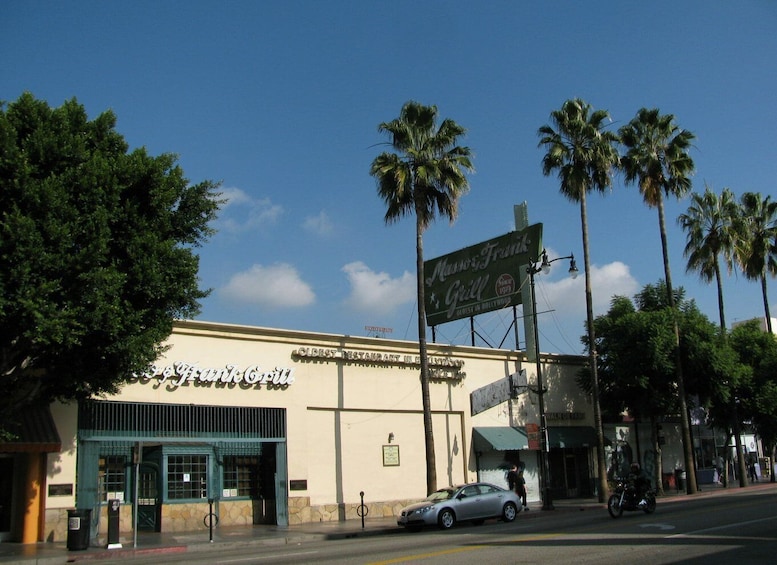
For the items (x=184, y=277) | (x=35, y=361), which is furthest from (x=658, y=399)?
(x=35, y=361)

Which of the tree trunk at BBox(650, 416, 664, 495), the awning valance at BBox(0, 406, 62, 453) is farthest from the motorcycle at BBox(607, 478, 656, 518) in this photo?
the awning valance at BBox(0, 406, 62, 453)

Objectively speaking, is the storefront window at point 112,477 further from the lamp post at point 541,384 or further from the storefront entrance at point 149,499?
the lamp post at point 541,384

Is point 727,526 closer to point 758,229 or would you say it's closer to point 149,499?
point 149,499

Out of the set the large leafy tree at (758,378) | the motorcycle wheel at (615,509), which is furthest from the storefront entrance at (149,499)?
the large leafy tree at (758,378)

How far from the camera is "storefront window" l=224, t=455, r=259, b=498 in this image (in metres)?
25.7

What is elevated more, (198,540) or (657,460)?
(657,460)

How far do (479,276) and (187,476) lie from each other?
18174 mm

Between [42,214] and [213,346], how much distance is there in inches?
407

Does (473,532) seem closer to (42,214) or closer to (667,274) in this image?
(42,214)

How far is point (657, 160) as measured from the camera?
35.0 meters

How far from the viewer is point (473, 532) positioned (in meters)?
19.7

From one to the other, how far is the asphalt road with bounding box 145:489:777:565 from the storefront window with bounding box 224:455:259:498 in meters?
6.45

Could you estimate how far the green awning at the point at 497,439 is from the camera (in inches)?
1238

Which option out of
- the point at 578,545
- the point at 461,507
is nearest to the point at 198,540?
the point at 461,507
